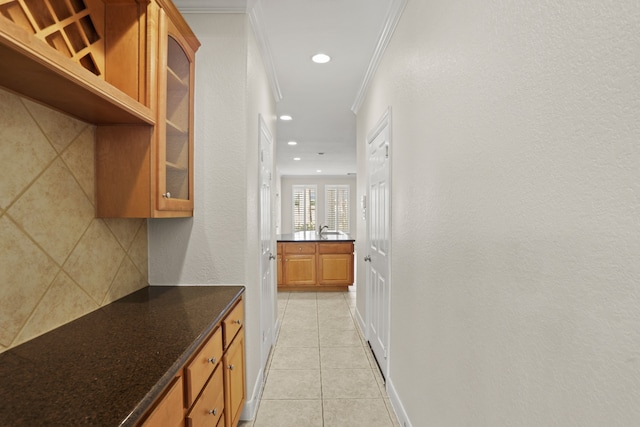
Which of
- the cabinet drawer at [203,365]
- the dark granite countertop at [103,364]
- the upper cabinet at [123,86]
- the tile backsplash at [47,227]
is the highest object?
the upper cabinet at [123,86]

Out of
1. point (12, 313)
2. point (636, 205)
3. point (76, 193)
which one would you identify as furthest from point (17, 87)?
point (636, 205)

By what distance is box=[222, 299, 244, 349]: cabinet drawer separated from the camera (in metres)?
1.65

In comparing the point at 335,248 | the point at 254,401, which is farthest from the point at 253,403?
the point at 335,248

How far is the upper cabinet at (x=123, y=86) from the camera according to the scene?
1074mm

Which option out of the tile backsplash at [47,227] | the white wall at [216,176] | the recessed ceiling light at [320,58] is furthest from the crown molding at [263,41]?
the tile backsplash at [47,227]

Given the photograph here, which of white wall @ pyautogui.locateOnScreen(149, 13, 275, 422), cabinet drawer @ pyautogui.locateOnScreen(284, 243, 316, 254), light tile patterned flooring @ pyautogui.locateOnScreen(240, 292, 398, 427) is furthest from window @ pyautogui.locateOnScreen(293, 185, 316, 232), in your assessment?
white wall @ pyautogui.locateOnScreen(149, 13, 275, 422)

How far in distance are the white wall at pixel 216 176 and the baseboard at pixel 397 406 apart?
1.23m

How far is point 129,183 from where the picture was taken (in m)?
1.52

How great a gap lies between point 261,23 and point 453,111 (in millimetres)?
1523

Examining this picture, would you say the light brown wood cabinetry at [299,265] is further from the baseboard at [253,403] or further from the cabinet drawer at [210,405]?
the cabinet drawer at [210,405]

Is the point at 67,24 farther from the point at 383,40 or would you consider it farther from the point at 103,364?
the point at 383,40

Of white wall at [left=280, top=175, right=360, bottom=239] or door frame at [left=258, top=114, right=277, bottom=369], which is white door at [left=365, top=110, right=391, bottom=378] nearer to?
door frame at [left=258, top=114, right=277, bottom=369]

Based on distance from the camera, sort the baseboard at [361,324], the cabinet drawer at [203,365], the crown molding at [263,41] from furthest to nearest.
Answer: the baseboard at [361,324] → the crown molding at [263,41] → the cabinet drawer at [203,365]

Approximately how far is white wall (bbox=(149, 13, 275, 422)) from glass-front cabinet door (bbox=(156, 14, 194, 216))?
0.43ft
